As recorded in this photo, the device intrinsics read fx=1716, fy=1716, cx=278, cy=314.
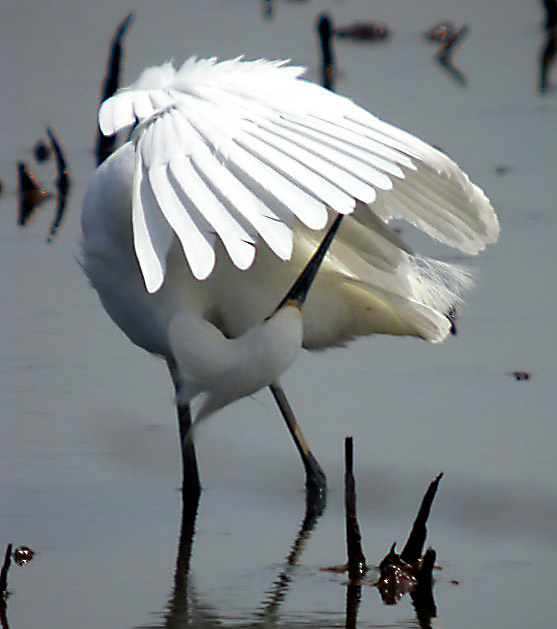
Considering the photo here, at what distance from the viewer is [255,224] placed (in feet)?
9.67

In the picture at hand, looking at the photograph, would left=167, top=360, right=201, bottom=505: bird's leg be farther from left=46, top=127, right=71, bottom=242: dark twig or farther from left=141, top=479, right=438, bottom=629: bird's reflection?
left=46, top=127, right=71, bottom=242: dark twig

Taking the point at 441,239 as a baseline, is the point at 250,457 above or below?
below

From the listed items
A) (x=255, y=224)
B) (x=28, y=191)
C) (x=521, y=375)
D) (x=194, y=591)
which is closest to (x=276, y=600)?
(x=194, y=591)

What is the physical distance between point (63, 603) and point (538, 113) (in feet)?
16.4

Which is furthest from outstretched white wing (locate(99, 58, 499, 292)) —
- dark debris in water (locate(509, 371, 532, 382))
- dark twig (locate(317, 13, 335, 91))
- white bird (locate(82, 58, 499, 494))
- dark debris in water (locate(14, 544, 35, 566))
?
dark twig (locate(317, 13, 335, 91))

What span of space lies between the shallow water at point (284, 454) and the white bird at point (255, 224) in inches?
7.8

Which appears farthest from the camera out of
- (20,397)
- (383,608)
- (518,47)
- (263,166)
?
(518,47)

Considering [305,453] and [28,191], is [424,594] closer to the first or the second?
[305,453]

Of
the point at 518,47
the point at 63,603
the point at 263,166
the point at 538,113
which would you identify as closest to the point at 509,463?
the point at 63,603

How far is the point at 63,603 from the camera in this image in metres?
3.62

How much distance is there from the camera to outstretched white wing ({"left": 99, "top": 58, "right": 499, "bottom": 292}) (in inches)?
116

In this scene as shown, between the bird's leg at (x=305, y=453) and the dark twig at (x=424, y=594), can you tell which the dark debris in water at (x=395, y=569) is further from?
the bird's leg at (x=305, y=453)

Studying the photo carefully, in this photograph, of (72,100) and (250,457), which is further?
(72,100)

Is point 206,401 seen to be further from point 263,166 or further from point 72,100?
point 72,100
